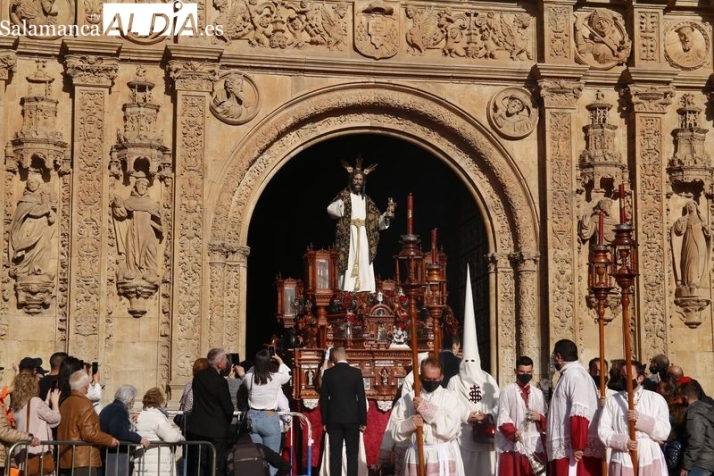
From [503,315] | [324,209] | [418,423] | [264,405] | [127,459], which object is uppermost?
[324,209]

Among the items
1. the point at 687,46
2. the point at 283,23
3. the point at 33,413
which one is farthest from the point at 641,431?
the point at 687,46

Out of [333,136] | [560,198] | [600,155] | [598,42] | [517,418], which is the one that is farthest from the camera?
[598,42]

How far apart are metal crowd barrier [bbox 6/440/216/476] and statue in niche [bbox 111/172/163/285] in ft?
14.3

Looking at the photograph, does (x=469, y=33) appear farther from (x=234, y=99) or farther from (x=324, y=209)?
(x=324, y=209)

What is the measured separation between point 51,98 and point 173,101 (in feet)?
5.93

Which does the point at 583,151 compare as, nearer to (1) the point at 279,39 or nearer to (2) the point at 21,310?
(1) the point at 279,39

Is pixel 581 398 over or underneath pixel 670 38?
underneath

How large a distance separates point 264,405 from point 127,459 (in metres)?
2.71

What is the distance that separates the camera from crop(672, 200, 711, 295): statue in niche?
21812 millimetres

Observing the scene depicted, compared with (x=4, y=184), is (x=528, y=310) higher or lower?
lower

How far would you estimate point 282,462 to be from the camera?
14.8m

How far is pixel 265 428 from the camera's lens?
15727mm

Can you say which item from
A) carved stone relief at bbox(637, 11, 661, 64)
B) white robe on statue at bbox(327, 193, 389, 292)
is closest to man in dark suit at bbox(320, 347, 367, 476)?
white robe on statue at bbox(327, 193, 389, 292)

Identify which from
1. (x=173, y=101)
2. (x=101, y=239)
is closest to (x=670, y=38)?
(x=173, y=101)
